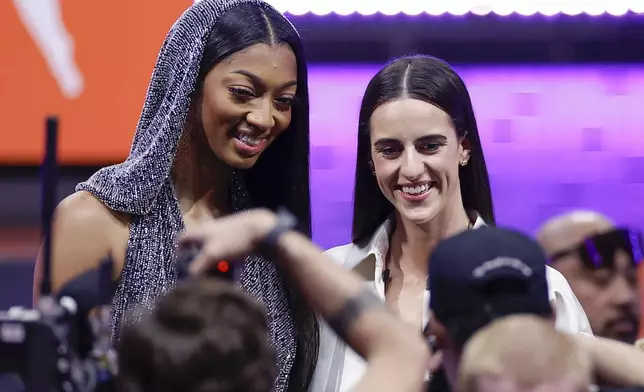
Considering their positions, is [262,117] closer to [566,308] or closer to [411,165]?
[411,165]

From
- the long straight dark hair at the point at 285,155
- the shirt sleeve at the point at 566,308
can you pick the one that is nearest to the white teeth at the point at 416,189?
the long straight dark hair at the point at 285,155

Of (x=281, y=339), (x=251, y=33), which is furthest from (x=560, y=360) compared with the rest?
(x=251, y=33)

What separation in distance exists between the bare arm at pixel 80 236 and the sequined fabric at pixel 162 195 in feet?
0.11

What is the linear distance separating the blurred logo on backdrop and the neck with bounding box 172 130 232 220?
58.2 inches

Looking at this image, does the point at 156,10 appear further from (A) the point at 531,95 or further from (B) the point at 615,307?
(B) the point at 615,307

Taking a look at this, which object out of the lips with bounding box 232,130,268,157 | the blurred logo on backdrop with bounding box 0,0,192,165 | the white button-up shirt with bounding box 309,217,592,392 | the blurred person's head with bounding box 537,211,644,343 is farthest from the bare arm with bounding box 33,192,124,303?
the blurred logo on backdrop with bounding box 0,0,192,165

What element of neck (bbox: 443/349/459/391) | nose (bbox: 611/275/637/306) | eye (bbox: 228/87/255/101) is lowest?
nose (bbox: 611/275/637/306)

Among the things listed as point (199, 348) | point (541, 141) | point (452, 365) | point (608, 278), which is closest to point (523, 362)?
point (452, 365)

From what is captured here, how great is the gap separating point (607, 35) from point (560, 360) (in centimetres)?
276

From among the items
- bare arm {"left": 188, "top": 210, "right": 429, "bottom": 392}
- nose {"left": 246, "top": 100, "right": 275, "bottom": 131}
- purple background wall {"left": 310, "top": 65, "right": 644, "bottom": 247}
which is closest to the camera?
bare arm {"left": 188, "top": 210, "right": 429, "bottom": 392}

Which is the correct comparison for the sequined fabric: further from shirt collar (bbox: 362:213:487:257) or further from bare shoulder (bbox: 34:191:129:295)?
shirt collar (bbox: 362:213:487:257)

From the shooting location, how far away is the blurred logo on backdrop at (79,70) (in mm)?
3695

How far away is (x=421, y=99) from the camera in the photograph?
2.45m

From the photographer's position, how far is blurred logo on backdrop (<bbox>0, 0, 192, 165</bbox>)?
12.1 feet
